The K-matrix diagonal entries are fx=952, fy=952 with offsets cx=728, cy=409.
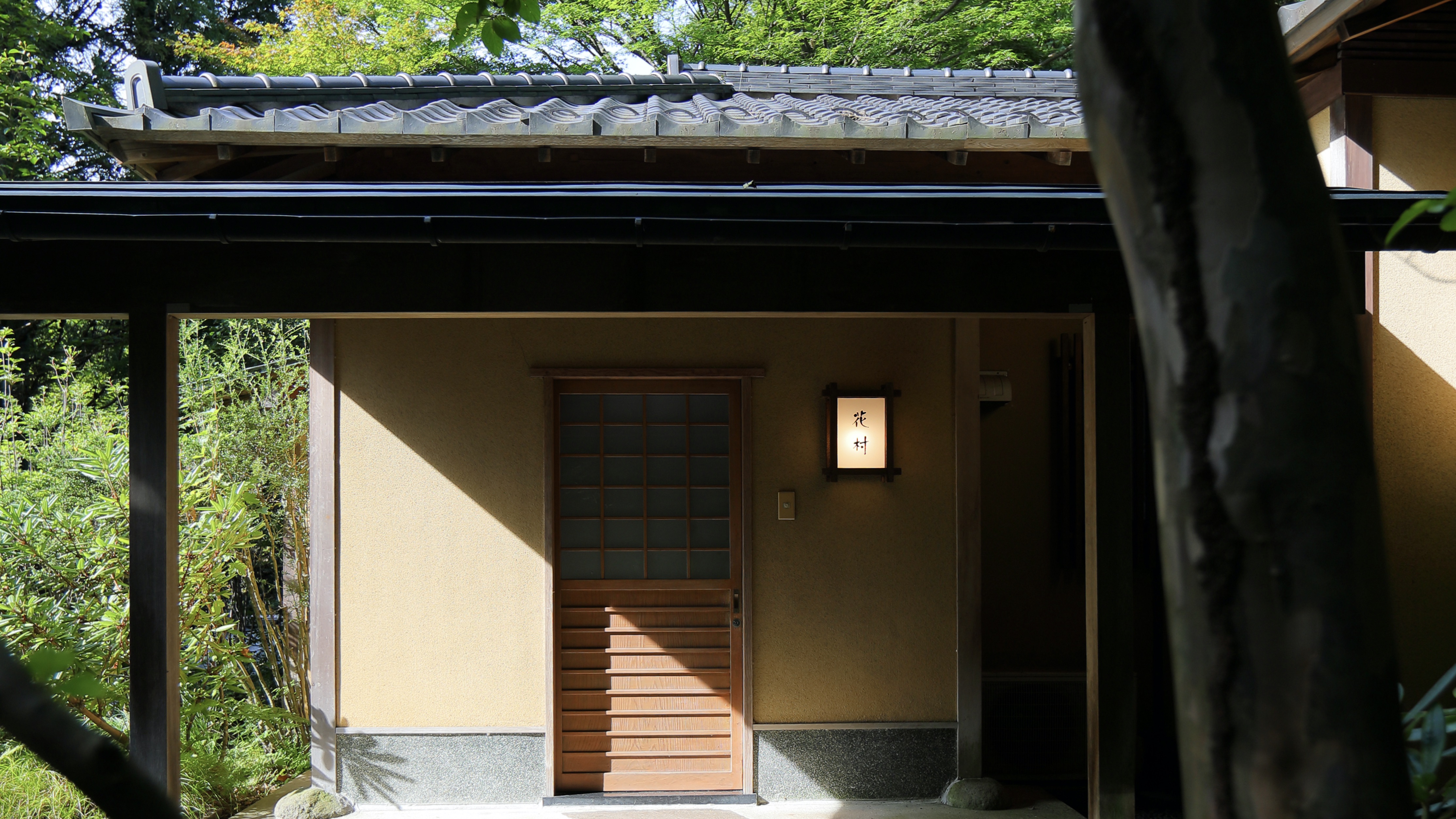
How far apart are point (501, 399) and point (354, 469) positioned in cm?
82

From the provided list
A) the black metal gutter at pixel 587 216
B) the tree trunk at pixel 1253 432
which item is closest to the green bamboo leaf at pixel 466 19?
the black metal gutter at pixel 587 216

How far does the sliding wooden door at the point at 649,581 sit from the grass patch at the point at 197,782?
5.58 ft

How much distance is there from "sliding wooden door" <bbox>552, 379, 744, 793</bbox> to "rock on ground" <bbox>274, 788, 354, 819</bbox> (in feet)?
3.69

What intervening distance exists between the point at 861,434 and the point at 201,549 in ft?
11.9

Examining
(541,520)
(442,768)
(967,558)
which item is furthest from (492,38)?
(442,768)

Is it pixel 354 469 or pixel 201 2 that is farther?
pixel 201 2

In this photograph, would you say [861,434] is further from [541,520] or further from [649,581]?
[541,520]

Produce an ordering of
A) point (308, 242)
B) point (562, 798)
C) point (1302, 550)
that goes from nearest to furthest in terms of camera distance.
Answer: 1. point (1302, 550)
2. point (308, 242)
3. point (562, 798)

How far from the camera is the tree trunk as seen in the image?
85cm

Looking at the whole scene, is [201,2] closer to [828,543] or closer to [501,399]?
[501,399]

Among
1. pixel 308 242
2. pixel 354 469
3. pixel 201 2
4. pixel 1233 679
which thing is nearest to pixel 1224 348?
pixel 1233 679

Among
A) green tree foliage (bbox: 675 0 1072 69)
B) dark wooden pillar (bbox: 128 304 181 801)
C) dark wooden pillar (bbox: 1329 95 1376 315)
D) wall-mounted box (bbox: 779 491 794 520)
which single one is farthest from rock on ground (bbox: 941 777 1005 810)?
green tree foliage (bbox: 675 0 1072 69)

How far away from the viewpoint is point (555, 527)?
193 inches

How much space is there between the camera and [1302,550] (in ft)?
2.82
